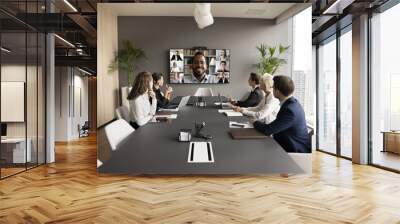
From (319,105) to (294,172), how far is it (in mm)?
1361

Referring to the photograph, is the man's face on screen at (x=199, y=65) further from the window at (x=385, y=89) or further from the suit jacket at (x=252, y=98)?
the window at (x=385, y=89)

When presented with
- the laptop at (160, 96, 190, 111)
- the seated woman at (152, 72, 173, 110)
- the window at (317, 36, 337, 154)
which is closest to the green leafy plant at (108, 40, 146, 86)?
the seated woman at (152, 72, 173, 110)

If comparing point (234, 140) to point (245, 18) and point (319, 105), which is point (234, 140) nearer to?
point (245, 18)

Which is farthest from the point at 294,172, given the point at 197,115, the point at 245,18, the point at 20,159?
the point at 20,159

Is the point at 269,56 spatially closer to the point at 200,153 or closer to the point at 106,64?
the point at 200,153

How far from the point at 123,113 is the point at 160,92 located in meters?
0.26

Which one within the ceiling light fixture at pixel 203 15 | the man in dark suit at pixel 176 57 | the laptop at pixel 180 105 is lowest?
the laptop at pixel 180 105

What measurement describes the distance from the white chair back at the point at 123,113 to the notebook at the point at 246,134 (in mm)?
617

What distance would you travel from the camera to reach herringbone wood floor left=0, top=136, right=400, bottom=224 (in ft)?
10.8

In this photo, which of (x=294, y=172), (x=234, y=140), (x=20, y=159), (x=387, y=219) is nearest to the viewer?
(x=294, y=172)

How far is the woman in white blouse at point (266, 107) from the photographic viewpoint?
7.14ft

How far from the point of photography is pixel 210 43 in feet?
6.95

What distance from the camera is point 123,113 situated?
2189mm

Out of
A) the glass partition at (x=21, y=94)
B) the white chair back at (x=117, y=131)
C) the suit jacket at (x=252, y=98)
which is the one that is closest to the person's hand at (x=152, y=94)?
the white chair back at (x=117, y=131)
